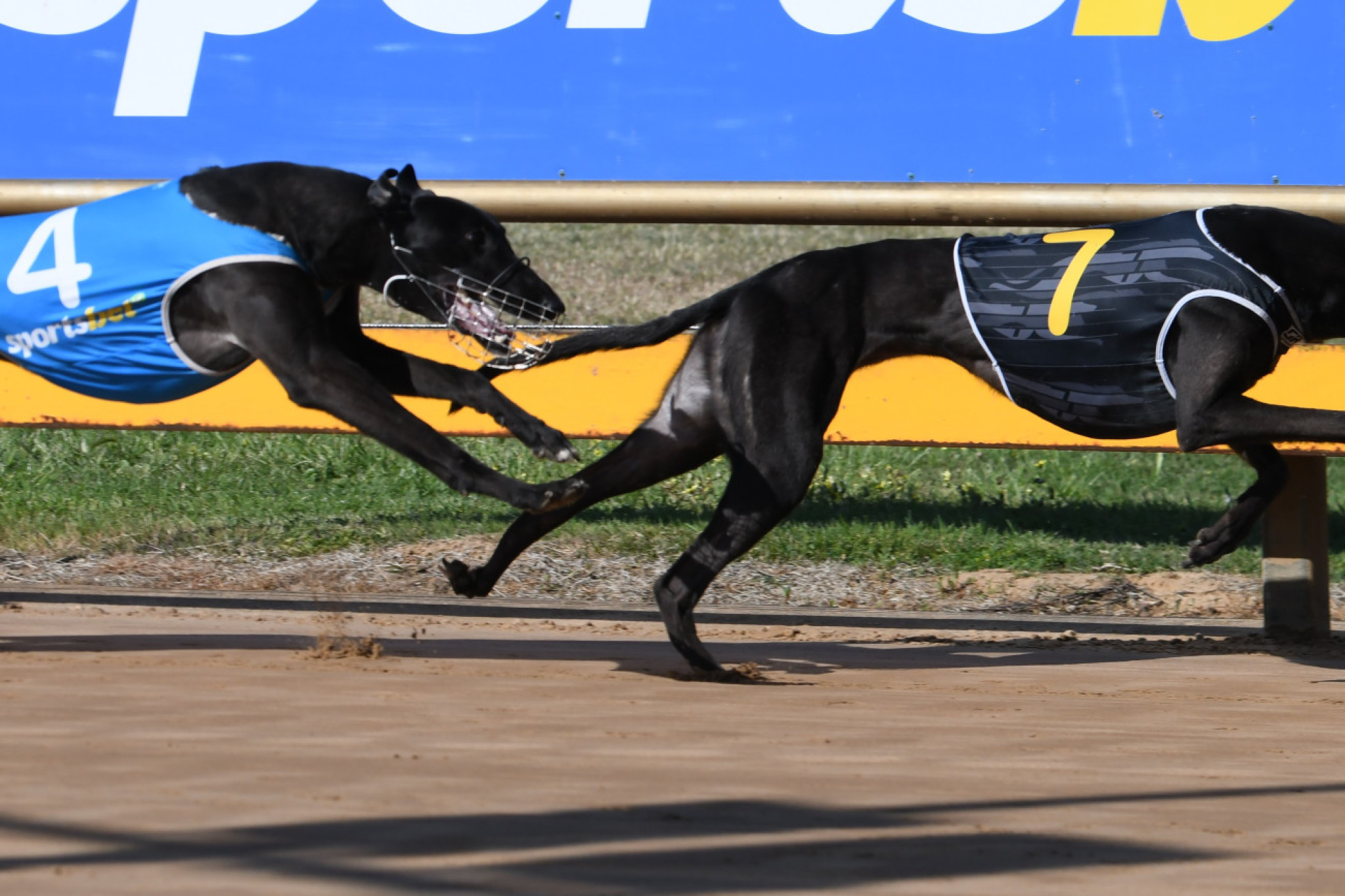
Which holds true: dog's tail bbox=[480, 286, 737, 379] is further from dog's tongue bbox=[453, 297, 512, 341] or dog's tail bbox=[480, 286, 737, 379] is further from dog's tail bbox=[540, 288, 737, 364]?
dog's tongue bbox=[453, 297, 512, 341]

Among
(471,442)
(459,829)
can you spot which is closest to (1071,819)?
(459,829)

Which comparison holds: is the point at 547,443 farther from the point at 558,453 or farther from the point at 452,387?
the point at 452,387

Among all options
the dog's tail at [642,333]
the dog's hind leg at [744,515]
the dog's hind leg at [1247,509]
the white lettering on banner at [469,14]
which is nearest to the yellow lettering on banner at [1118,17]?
the dog's hind leg at [1247,509]

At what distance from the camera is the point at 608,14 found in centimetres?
693

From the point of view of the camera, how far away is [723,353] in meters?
4.96

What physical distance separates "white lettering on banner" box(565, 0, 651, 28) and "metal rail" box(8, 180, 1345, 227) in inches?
28.8

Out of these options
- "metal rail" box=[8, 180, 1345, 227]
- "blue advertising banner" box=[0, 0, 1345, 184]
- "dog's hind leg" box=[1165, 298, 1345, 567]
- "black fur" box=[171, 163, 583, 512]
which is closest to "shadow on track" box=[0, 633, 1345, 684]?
"black fur" box=[171, 163, 583, 512]

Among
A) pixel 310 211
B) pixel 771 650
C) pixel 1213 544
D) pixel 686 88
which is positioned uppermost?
pixel 686 88

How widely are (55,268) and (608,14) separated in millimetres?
3151

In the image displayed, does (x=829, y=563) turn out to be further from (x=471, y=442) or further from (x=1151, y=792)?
(x=1151, y=792)

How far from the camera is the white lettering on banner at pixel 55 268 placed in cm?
441

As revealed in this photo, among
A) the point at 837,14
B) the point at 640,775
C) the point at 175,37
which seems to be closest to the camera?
the point at 640,775

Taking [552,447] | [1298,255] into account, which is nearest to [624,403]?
[552,447]

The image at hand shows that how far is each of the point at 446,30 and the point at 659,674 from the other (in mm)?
3417
